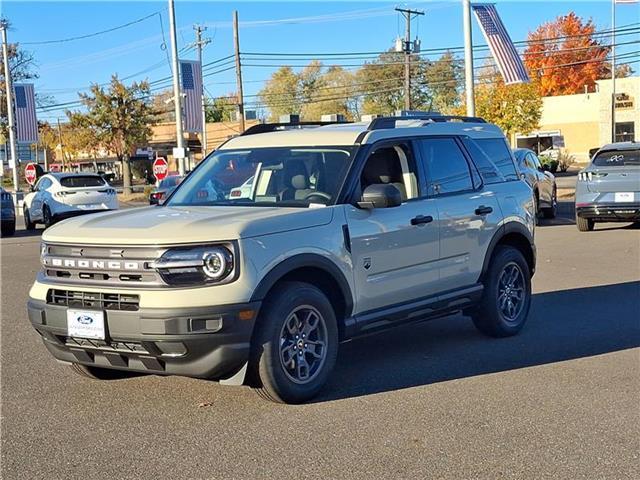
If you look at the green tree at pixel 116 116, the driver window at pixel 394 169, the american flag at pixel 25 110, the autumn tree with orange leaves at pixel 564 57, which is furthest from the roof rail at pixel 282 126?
the autumn tree with orange leaves at pixel 564 57

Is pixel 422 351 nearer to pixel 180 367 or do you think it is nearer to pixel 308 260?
pixel 308 260

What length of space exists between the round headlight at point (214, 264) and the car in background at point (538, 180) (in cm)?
1343

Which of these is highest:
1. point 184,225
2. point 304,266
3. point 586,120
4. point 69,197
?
point 586,120

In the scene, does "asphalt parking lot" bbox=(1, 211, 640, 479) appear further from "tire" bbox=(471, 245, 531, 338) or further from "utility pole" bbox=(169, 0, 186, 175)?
"utility pole" bbox=(169, 0, 186, 175)

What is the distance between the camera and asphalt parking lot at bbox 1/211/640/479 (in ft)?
14.5

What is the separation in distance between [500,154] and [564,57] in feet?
235

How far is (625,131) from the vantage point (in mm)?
62219

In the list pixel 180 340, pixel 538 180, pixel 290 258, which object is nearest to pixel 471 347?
pixel 290 258

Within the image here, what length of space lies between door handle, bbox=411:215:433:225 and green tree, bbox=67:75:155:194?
5110cm

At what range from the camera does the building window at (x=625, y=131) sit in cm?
6166

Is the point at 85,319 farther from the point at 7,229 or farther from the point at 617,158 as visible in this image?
the point at 7,229

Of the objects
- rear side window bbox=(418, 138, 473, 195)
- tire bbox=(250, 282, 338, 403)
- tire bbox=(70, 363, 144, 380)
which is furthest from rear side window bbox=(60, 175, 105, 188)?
tire bbox=(250, 282, 338, 403)

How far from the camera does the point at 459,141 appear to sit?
7352 mm

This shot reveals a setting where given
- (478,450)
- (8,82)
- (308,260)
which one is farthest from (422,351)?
(8,82)
